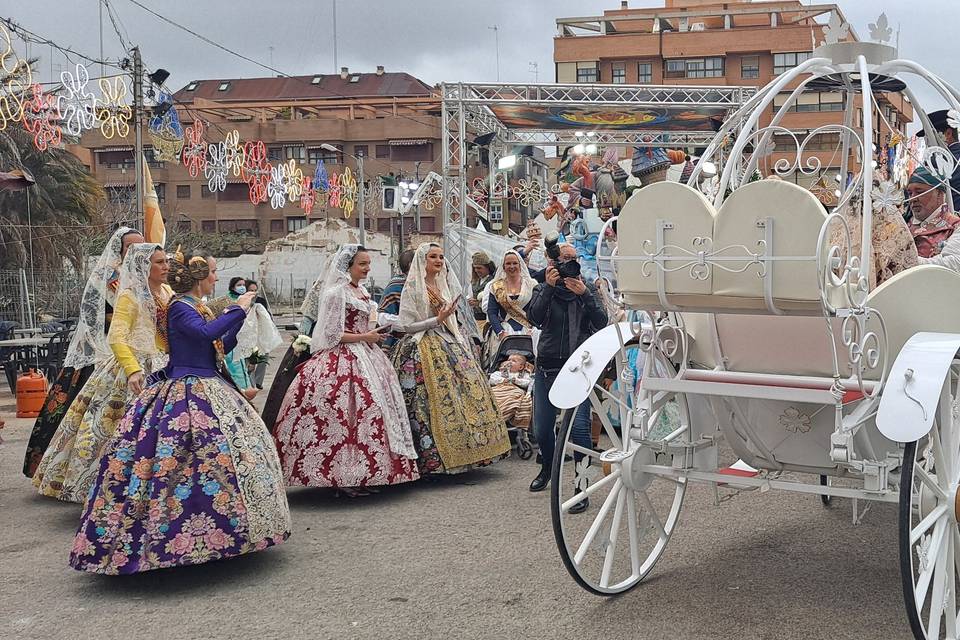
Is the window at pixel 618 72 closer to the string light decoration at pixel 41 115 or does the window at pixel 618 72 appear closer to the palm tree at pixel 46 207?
the palm tree at pixel 46 207

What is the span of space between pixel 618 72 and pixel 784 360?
145 feet

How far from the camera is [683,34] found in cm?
4503

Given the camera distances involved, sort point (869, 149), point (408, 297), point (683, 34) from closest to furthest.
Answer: point (869, 149) → point (408, 297) → point (683, 34)

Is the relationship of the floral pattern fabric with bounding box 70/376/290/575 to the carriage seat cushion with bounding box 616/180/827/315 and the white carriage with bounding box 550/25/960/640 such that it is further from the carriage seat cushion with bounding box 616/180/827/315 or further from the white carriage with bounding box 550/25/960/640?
the carriage seat cushion with bounding box 616/180/827/315

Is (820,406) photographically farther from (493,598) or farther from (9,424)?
(9,424)

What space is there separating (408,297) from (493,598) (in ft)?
9.74

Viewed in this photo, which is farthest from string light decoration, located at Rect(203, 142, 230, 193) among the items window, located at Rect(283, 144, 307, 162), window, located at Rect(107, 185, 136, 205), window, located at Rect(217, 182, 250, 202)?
window, located at Rect(217, 182, 250, 202)

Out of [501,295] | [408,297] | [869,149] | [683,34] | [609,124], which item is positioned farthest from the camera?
[683,34]

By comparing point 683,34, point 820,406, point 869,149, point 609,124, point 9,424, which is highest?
point 683,34

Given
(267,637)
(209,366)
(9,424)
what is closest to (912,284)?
(267,637)

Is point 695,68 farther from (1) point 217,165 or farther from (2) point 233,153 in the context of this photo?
(1) point 217,165

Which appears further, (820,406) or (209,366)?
(209,366)

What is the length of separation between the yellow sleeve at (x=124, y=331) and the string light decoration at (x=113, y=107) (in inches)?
284

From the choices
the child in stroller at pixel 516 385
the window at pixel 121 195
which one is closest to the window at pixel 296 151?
the window at pixel 121 195
